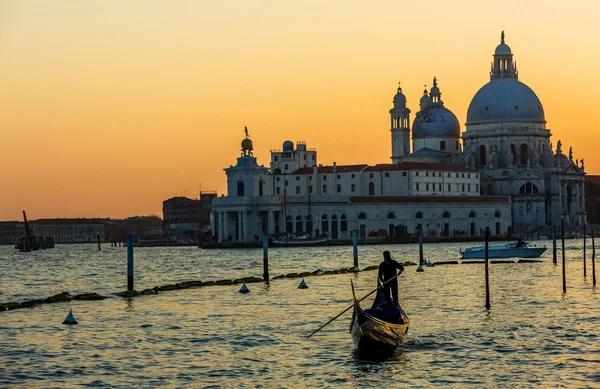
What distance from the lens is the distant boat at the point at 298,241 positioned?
5443 inches

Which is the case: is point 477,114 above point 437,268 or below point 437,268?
above

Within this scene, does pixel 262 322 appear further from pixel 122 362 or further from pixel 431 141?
pixel 431 141

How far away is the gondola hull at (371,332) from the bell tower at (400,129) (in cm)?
15190

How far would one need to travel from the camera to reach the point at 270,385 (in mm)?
28500

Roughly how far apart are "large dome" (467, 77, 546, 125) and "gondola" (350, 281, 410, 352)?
14196cm

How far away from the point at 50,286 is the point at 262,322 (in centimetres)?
2663

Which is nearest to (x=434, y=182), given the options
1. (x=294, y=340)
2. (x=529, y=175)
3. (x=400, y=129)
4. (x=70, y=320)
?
(x=529, y=175)

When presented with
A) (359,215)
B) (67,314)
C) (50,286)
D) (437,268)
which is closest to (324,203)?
(359,215)

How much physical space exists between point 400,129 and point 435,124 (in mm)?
5917

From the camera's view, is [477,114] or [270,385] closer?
[270,385]

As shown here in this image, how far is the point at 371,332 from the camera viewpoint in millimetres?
32500

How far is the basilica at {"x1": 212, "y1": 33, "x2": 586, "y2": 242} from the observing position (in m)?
144

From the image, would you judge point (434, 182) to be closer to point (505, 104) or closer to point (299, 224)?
point (505, 104)

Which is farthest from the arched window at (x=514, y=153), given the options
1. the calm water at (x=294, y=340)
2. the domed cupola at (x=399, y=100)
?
the calm water at (x=294, y=340)
